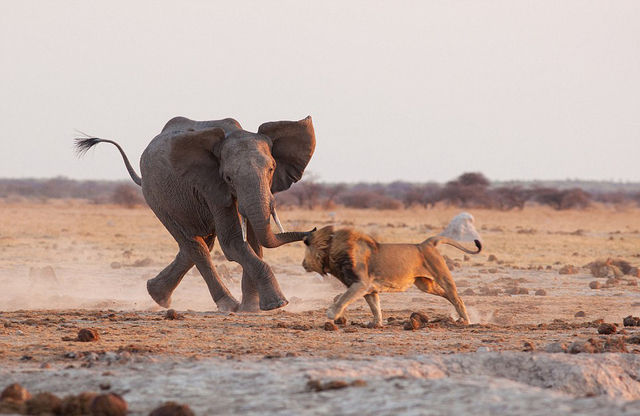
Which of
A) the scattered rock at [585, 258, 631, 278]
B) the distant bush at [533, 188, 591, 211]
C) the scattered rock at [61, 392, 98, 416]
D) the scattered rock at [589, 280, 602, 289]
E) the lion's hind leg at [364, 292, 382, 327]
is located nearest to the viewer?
the scattered rock at [61, 392, 98, 416]

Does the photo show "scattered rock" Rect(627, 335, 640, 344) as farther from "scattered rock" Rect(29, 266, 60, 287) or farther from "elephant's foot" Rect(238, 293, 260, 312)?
"scattered rock" Rect(29, 266, 60, 287)

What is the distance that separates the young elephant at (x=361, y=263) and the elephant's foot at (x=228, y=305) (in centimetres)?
257

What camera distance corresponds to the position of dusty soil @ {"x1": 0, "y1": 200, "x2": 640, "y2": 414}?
556 cm

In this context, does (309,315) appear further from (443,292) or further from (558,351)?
(558,351)

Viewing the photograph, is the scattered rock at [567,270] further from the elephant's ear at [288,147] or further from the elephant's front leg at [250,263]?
the elephant's front leg at [250,263]

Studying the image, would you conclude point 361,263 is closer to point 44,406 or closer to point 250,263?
point 250,263

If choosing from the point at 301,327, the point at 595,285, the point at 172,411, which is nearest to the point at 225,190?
the point at 301,327

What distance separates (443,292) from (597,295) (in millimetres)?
5038

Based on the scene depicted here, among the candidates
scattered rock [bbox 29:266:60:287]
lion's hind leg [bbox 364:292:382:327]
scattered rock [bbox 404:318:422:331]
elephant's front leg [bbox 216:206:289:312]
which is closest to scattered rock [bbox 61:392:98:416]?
scattered rock [bbox 404:318:422:331]

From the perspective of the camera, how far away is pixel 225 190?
36.6ft

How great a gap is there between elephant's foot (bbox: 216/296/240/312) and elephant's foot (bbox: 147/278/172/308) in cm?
101

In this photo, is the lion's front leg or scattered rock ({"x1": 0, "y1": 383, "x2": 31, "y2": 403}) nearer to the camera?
scattered rock ({"x1": 0, "y1": 383, "x2": 31, "y2": 403})

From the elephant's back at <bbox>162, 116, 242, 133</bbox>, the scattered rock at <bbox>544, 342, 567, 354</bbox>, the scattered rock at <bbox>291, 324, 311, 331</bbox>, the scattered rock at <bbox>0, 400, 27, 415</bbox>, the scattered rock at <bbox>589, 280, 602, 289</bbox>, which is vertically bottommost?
the scattered rock at <bbox>291, 324, 311, 331</bbox>

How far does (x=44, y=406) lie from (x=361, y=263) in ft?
14.9
